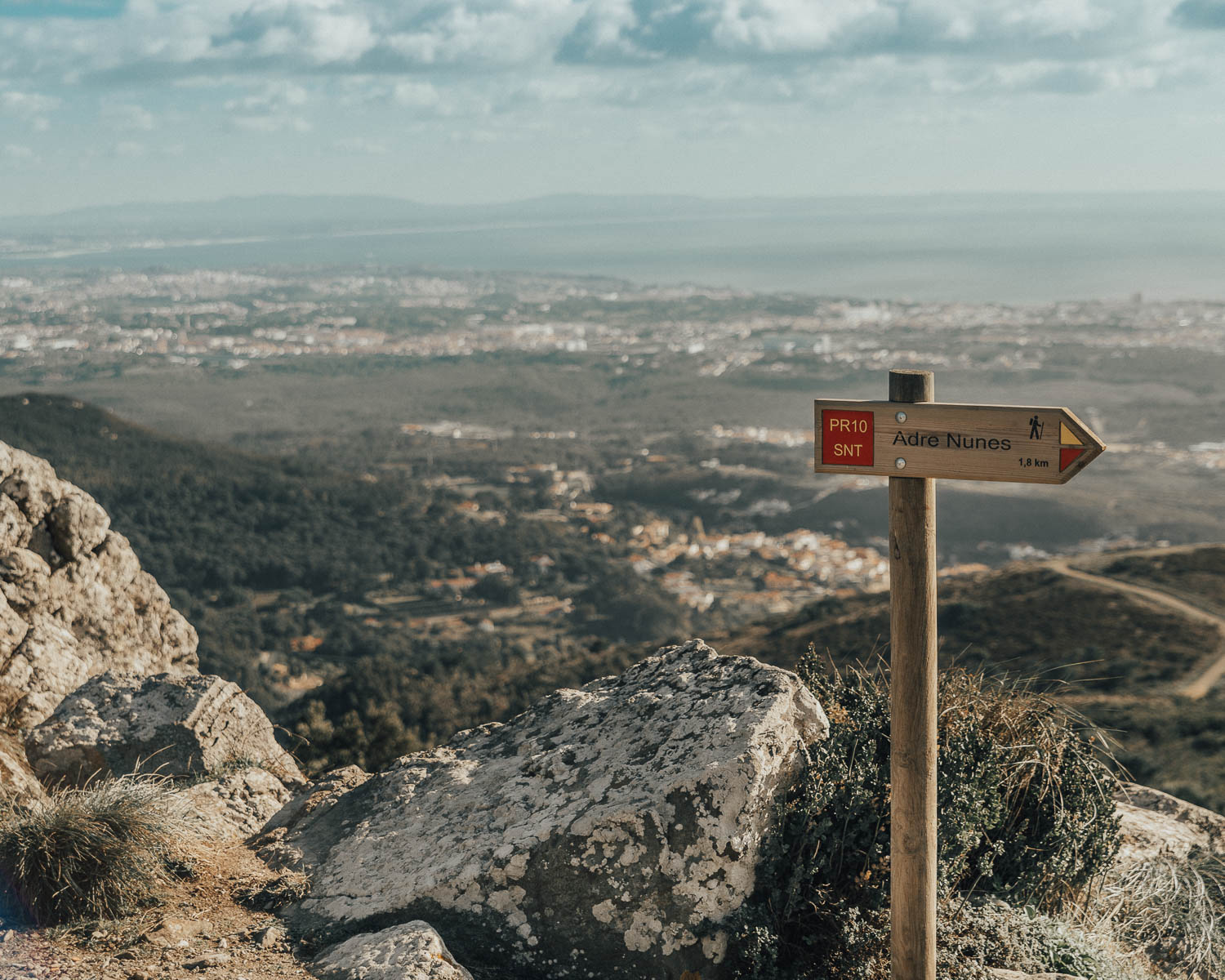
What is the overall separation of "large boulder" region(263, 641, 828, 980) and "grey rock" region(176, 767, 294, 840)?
0.43m

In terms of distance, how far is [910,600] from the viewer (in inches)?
158

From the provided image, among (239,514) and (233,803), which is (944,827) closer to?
(233,803)

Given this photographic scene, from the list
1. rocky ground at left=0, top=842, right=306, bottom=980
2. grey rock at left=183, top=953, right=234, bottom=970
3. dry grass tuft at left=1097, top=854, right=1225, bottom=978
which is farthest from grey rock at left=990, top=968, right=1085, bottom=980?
grey rock at left=183, top=953, right=234, bottom=970

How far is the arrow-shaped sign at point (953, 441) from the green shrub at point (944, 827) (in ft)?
4.40

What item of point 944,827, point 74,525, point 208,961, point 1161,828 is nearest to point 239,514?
point 74,525

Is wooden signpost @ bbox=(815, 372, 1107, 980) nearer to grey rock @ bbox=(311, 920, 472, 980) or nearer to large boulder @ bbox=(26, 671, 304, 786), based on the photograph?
grey rock @ bbox=(311, 920, 472, 980)

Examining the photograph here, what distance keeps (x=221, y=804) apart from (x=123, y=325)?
161m

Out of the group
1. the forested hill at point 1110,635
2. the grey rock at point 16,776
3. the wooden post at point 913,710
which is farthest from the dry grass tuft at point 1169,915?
the forested hill at point 1110,635

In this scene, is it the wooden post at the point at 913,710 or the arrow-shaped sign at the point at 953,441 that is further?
the wooden post at the point at 913,710

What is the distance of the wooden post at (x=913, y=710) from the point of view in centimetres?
400

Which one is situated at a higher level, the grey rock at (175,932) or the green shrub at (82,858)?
the green shrub at (82,858)

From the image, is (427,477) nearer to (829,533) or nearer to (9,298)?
(829,533)

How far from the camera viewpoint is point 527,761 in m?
5.15

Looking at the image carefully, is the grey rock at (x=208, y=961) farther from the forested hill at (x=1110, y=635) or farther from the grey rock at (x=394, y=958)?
the forested hill at (x=1110, y=635)
